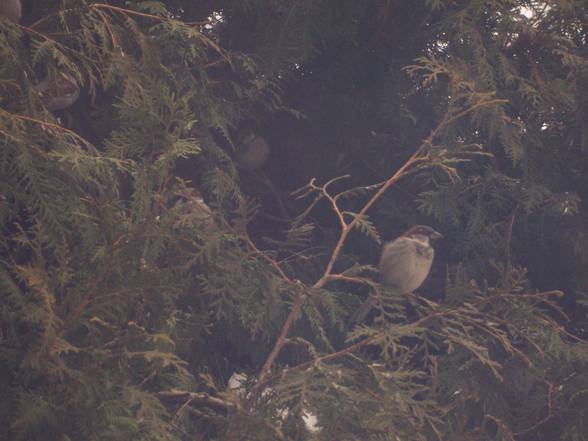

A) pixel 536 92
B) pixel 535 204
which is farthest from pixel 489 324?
pixel 536 92

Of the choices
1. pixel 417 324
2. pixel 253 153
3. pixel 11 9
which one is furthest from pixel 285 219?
pixel 11 9

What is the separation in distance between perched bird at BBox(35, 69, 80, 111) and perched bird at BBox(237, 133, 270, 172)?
0.98 meters

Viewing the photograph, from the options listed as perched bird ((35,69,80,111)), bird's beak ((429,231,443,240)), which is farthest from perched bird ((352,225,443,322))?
perched bird ((35,69,80,111))

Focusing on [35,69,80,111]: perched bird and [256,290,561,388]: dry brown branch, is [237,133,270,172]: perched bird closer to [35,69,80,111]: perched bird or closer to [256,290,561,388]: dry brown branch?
[35,69,80,111]: perched bird

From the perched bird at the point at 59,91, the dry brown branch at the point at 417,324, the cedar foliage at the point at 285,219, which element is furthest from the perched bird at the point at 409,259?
the perched bird at the point at 59,91

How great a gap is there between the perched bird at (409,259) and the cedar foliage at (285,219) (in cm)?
11

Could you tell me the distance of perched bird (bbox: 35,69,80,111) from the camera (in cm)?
267

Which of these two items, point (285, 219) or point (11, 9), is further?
point (285, 219)

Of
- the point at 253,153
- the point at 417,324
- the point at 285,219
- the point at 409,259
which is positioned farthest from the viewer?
the point at 253,153

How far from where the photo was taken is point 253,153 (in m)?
3.80

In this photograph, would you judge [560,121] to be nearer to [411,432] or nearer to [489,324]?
[489,324]

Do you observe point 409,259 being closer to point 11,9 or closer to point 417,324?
point 417,324

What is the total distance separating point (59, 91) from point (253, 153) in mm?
1210

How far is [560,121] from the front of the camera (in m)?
3.59
